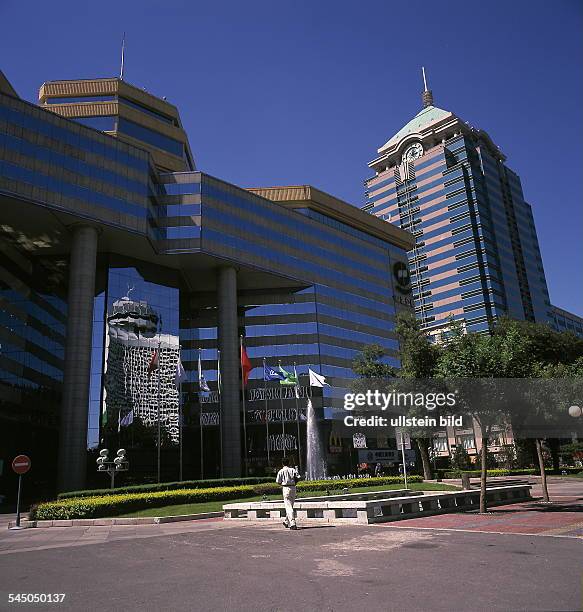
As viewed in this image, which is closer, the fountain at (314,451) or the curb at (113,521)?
the curb at (113,521)

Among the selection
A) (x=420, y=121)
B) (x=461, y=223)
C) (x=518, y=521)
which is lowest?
(x=518, y=521)

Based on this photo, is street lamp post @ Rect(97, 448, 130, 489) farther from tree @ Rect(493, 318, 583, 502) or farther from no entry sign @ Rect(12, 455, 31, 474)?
tree @ Rect(493, 318, 583, 502)

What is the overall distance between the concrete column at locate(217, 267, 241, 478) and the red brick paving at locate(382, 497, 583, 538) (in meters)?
35.0

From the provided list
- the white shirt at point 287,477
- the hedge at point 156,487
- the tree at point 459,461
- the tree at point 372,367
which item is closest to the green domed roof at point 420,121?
the tree at point 459,461

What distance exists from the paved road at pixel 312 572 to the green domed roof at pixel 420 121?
136530 mm

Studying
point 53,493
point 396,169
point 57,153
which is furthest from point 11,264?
point 396,169

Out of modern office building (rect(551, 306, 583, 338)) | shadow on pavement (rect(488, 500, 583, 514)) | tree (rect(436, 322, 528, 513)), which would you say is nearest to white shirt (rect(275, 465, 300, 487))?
tree (rect(436, 322, 528, 513))

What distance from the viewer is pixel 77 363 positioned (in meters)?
43.7

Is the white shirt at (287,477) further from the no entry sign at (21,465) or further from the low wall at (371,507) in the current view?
the no entry sign at (21,465)

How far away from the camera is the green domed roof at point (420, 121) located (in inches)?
5389

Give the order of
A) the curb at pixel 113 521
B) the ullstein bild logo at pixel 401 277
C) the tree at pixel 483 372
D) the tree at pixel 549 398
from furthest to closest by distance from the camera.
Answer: the ullstein bild logo at pixel 401 277 < the tree at pixel 549 398 < the curb at pixel 113 521 < the tree at pixel 483 372

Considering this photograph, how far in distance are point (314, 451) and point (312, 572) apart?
175ft

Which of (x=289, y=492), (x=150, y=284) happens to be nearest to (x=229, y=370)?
(x=150, y=284)

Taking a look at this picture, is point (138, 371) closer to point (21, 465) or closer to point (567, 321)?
point (21, 465)
